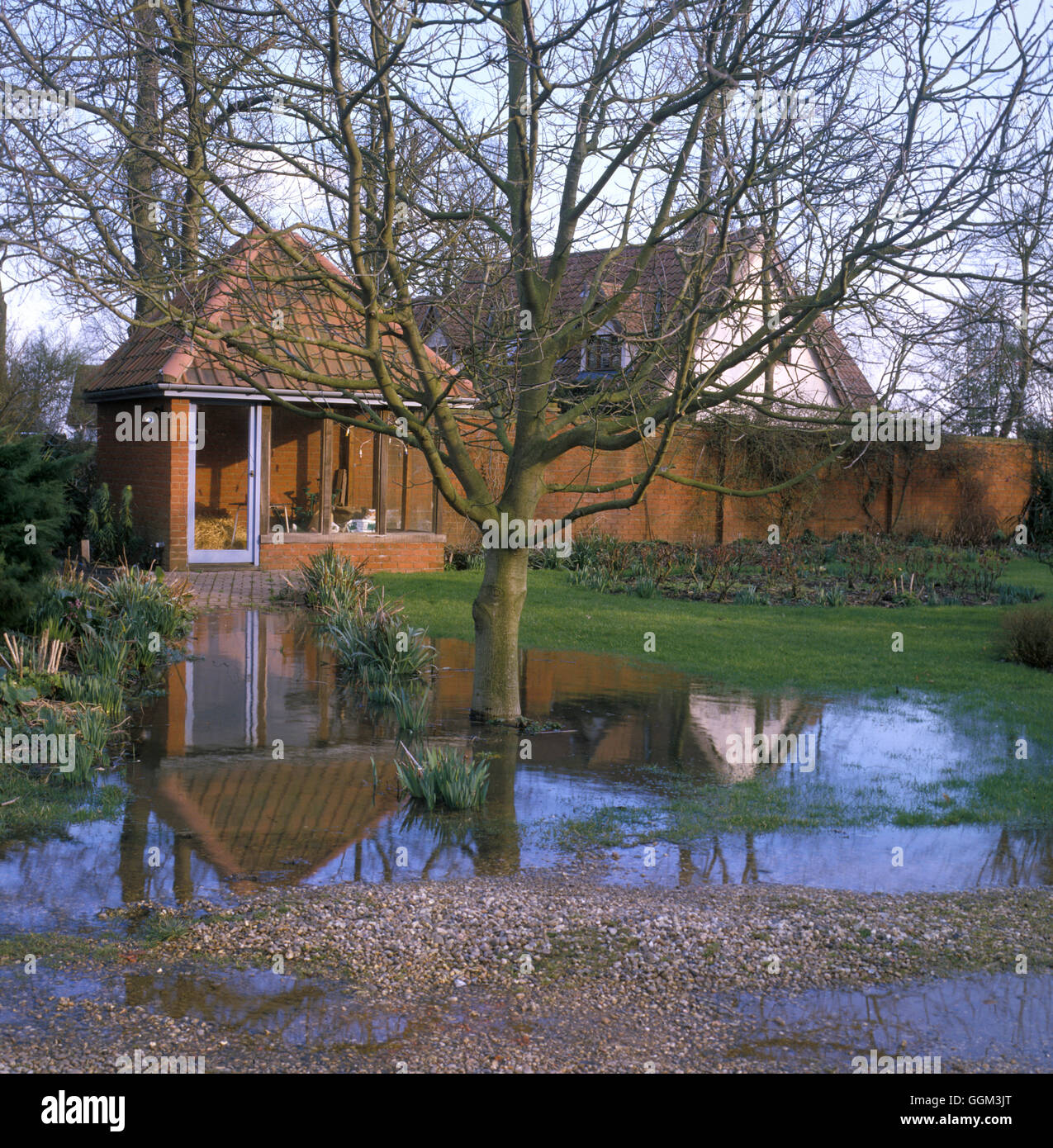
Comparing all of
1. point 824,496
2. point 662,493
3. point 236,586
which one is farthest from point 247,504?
point 824,496

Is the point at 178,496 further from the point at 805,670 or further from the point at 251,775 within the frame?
the point at 251,775

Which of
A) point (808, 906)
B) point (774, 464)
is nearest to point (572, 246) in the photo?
point (808, 906)

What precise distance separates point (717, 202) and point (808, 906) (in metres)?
4.38

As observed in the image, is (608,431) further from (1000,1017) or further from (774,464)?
(774,464)

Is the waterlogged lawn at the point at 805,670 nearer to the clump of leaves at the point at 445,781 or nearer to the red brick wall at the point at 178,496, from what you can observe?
the clump of leaves at the point at 445,781

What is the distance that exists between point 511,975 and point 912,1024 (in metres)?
1.52

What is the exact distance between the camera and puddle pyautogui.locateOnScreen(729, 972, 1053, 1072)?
4.00 meters

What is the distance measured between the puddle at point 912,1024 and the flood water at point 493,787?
1.36m

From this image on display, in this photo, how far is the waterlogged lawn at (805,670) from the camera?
7.12 metres

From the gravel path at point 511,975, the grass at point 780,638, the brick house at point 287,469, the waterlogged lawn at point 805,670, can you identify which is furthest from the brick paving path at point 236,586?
the gravel path at point 511,975

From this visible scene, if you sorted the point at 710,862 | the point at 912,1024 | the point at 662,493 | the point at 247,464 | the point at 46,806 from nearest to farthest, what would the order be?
the point at 912,1024 < the point at 710,862 < the point at 46,806 < the point at 247,464 < the point at 662,493

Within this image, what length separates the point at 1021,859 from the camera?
6.45 meters
